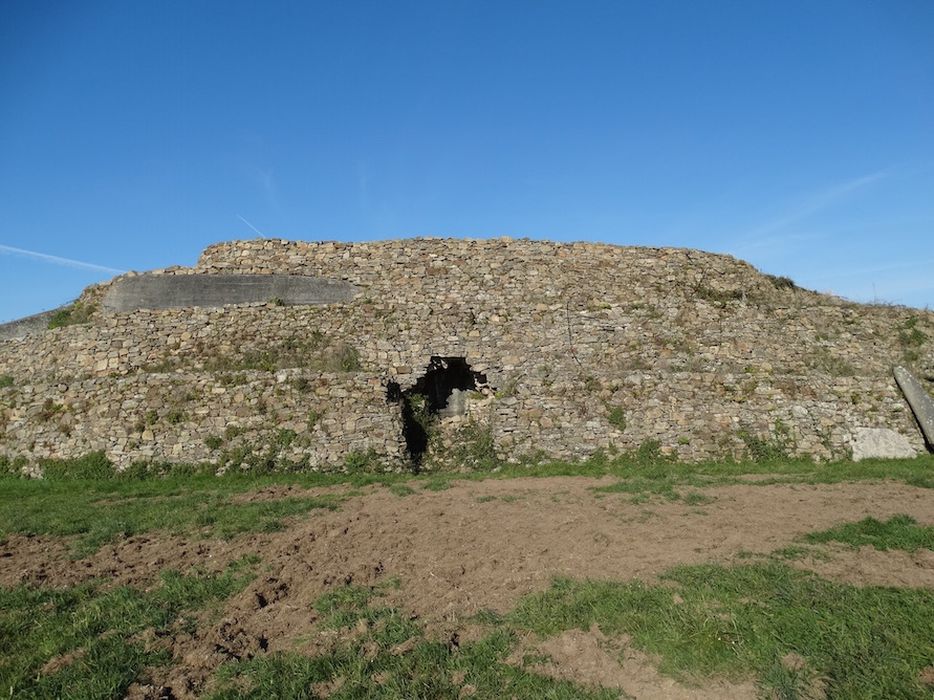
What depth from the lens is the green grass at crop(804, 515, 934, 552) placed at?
287 inches

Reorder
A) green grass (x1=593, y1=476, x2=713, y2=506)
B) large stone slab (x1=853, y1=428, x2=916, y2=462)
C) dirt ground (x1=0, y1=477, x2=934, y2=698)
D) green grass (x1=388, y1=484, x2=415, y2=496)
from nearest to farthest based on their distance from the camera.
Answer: dirt ground (x1=0, y1=477, x2=934, y2=698) < green grass (x1=593, y1=476, x2=713, y2=506) < green grass (x1=388, y1=484, x2=415, y2=496) < large stone slab (x1=853, y1=428, x2=916, y2=462)

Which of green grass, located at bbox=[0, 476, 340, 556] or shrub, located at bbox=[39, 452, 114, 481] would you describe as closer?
green grass, located at bbox=[0, 476, 340, 556]

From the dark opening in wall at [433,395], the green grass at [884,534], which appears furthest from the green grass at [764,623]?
the dark opening in wall at [433,395]

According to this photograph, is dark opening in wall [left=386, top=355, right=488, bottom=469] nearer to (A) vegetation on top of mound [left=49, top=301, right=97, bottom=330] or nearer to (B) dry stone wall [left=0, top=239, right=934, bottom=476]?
(B) dry stone wall [left=0, top=239, right=934, bottom=476]

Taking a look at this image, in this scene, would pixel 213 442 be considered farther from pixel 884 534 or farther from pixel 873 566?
pixel 884 534

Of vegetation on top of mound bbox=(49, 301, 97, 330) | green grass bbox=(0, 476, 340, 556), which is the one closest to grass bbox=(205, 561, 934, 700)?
green grass bbox=(0, 476, 340, 556)

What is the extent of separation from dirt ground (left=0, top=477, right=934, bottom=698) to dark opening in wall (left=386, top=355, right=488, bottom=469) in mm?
5081

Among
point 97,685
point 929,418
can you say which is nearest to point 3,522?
point 97,685

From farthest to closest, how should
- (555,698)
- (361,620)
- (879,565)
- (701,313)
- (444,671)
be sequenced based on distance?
(701,313) < (879,565) < (361,620) < (444,671) < (555,698)

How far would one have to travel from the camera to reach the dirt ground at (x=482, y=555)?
5.11m

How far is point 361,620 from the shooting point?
18.2 feet

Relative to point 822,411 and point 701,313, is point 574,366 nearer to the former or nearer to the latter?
point 701,313

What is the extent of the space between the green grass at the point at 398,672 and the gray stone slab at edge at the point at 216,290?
1588 cm

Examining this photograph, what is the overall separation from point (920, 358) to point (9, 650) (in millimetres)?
24831
